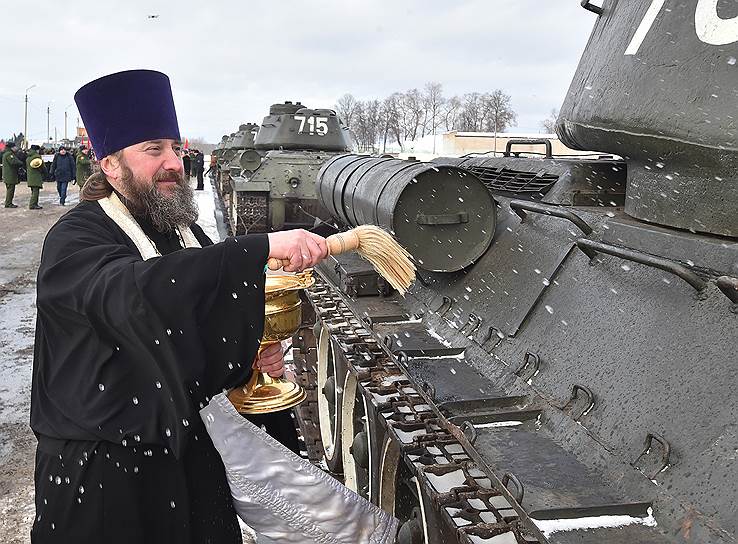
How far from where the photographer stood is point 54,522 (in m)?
2.49

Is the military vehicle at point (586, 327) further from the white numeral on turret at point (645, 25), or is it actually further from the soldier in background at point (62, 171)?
the soldier in background at point (62, 171)

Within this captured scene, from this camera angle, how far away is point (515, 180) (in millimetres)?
4652

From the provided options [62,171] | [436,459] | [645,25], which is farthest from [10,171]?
[436,459]

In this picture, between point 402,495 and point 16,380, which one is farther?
point 16,380

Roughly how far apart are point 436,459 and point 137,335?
1222 millimetres

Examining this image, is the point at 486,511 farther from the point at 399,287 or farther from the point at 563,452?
the point at 399,287

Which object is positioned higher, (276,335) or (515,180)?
(515,180)

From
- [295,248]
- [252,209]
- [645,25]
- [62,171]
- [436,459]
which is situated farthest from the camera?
[62,171]

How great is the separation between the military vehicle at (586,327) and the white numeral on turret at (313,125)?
11064 millimetres

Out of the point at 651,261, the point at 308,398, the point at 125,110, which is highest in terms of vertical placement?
the point at 125,110

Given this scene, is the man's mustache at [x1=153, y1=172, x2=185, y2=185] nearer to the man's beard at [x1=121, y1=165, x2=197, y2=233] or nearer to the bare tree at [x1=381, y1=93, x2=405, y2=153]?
the man's beard at [x1=121, y1=165, x2=197, y2=233]

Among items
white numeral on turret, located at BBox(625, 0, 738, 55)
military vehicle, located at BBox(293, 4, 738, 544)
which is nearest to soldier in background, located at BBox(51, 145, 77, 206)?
military vehicle, located at BBox(293, 4, 738, 544)

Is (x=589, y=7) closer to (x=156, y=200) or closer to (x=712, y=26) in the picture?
(x=712, y=26)

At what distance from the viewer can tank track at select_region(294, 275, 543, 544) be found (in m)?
2.28
